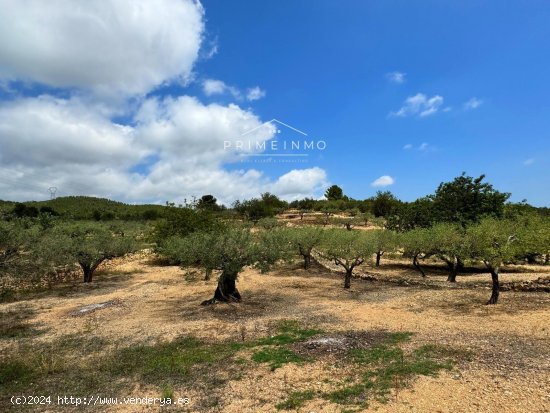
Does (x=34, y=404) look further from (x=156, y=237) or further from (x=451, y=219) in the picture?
(x=451, y=219)

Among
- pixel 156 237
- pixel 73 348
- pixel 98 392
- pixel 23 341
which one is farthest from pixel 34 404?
pixel 156 237

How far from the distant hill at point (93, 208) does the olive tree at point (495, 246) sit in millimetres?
79784

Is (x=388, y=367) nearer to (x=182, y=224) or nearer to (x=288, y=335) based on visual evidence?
(x=288, y=335)

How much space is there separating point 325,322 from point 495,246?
9.91 meters

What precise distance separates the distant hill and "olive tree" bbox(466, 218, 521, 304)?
262 ft

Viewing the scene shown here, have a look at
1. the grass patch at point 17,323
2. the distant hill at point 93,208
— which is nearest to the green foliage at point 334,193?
the distant hill at point 93,208

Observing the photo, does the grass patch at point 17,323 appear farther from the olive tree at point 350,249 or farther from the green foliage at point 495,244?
the green foliage at point 495,244

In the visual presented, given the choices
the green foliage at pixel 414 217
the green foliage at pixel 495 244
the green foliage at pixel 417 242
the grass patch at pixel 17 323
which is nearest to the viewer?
the grass patch at pixel 17 323

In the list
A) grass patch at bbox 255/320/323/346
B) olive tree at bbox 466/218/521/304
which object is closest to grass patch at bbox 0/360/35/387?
grass patch at bbox 255/320/323/346

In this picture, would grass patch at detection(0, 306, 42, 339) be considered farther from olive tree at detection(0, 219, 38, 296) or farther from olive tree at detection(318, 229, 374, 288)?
olive tree at detection(318, 229, 374, 288)

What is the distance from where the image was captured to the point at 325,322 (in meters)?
16.5

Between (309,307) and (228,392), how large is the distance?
1050 centimetres

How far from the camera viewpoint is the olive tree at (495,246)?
17.5m

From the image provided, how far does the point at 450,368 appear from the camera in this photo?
33.8 feet
